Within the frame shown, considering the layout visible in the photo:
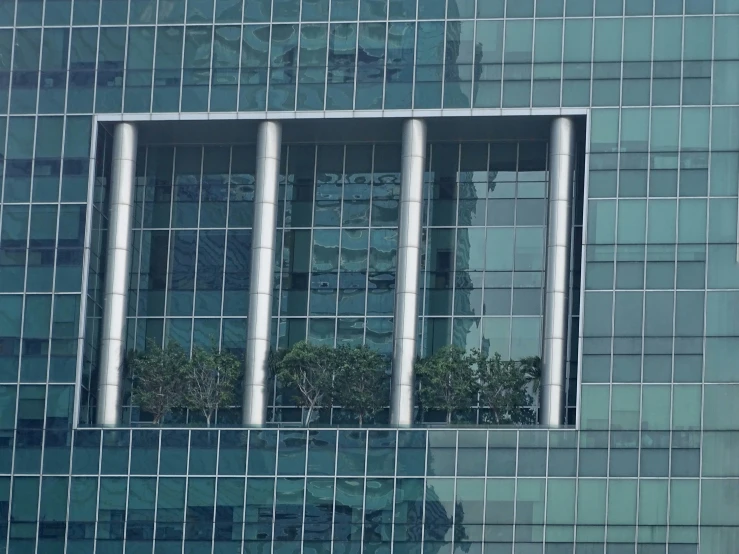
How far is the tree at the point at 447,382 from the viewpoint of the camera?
93500 millimetres

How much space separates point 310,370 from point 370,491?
22.4ft

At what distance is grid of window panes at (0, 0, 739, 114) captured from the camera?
9369cm

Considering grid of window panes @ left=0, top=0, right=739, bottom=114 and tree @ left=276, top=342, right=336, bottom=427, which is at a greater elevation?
grid of window panes @ left=0, top=0, right=739, bottom=114

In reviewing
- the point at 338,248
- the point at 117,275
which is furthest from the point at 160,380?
the point at 338,248

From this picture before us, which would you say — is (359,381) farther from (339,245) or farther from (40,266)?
(40,266)

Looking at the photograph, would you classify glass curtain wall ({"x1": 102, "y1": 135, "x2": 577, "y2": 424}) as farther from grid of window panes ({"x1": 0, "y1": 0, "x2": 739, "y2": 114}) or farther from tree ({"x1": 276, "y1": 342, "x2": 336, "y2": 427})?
grid of window panes ({"x1": 0, "y1": 0, "x2": 739, "y2": 114})

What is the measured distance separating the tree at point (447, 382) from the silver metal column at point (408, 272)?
0.70m

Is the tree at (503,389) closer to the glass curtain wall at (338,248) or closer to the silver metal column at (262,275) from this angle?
the glass curtain wall at (338,248)

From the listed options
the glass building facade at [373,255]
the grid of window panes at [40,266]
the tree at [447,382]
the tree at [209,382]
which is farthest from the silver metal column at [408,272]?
the grid of window panes at [40,266]

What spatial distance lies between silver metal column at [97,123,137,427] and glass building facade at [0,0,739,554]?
6.8 inches

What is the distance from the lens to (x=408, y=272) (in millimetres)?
94875

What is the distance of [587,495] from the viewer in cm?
9031

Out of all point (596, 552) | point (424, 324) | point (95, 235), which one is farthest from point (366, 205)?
point (596, 552)

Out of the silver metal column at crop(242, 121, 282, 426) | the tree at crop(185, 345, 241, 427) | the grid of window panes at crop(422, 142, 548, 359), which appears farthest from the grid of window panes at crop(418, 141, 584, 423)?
the tree at crop(185, 345, 241, 427)
